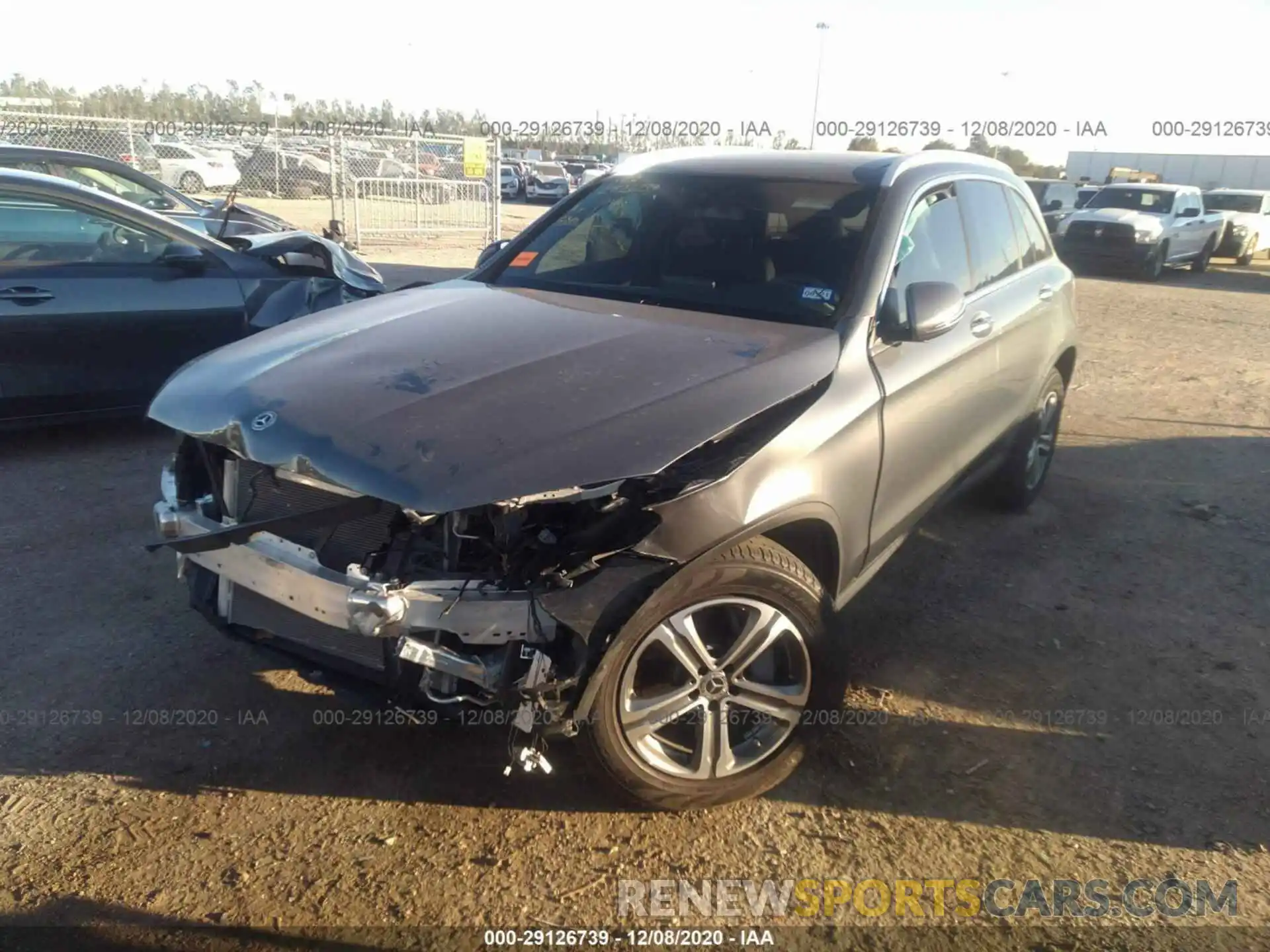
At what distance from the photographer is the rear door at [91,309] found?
5227 mm

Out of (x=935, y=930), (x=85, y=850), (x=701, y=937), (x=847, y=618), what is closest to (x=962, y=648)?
(x=847, y=618)

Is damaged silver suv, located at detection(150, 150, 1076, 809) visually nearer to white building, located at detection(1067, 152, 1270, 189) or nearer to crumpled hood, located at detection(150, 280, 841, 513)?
crumpled hood, located at detection(150, 280, 841, 513)

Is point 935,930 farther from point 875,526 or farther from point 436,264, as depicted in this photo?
point 436,264

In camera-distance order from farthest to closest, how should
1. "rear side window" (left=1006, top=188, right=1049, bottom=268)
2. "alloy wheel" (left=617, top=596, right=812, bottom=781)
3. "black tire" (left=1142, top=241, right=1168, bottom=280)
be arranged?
"black tire" (left=1142, top=241, right=1168, bottom=280), "rear side window" (left=1006, top=188, right=1049, bottom=268), "alloy wheel" (left=617, top=596, right=812, bottom=781)

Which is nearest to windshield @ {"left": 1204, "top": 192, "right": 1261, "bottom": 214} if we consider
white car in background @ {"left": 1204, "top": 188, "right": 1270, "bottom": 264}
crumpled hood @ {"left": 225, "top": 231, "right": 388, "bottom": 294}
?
white car in background @ {"left": 1204, "top": 188, "right": 1270, "bottom": 264}

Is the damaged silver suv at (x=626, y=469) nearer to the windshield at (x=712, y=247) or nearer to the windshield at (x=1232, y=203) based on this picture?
the windshield at (x=712, y=247)

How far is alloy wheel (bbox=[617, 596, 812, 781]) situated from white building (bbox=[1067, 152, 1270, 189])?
42452 millimetres

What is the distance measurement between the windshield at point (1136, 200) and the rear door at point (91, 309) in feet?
64.8

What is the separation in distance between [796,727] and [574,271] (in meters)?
2.09

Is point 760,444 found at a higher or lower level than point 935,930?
higher

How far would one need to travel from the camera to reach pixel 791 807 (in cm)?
290

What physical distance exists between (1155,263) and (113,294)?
763 inches

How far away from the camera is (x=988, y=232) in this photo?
174 inches

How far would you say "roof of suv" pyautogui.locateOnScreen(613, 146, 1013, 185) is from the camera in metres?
3.77
